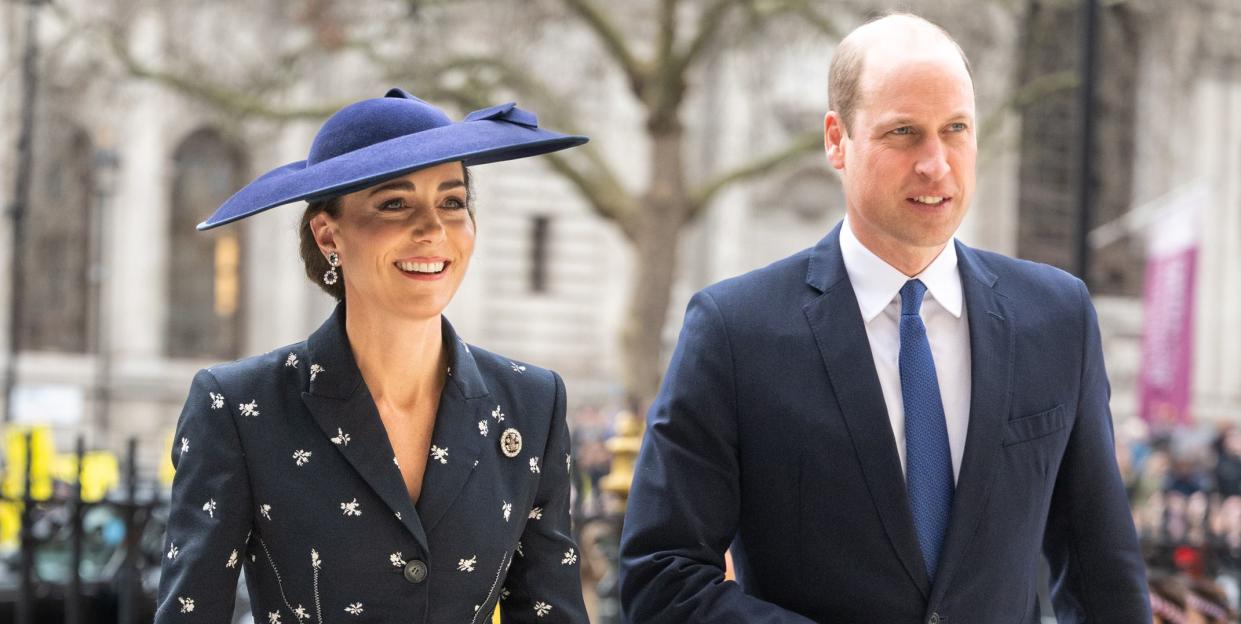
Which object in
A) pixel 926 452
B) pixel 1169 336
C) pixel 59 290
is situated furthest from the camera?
pixel 59 290

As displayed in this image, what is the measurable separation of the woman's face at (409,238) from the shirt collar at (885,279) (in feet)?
2.37

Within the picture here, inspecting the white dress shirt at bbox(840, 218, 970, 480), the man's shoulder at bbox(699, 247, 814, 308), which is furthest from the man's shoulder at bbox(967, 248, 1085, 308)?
the man's shoulder at bbox(699, 247, 814, 308)

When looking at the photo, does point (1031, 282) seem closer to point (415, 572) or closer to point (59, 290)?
point (415, 572)

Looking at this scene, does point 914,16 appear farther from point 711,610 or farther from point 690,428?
point 711,610

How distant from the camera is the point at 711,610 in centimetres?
282

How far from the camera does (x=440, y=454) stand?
117 inches

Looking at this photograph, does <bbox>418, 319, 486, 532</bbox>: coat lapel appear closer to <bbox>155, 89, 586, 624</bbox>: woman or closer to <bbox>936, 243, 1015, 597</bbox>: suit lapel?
<bbox>155, 89, 586, 624</bbox>: woman

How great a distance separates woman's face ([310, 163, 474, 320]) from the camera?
9.38ft

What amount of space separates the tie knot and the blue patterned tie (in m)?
0.06

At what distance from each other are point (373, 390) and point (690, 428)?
1.99 ft

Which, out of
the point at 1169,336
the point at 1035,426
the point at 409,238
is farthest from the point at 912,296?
the point at 1169,336

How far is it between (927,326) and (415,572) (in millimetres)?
1041

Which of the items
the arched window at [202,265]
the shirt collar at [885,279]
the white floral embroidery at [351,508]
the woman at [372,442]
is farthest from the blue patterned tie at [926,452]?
the arched window at [202,265]

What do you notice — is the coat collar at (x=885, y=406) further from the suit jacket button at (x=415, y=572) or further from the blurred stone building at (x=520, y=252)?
the blurred stone building at (x=520, y=252)
